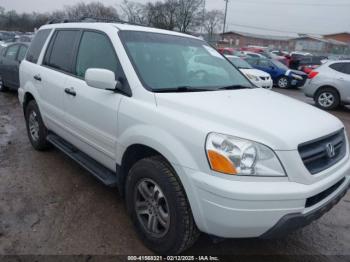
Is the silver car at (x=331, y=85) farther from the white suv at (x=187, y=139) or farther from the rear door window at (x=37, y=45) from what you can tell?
the rear door window at (x=37, y=45)

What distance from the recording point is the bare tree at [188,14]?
5015cm

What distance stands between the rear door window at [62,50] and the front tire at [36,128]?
794 mm

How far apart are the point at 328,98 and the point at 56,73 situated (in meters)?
8.92

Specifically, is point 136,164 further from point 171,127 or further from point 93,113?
point 93,113

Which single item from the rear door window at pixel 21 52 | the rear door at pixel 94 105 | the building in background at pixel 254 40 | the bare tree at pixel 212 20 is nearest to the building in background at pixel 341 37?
the building in background at pixel 254 40

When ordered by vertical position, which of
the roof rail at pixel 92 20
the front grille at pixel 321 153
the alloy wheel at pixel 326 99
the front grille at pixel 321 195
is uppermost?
the roof rail at pixel 92 20

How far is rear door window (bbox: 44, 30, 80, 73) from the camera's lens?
380 cm

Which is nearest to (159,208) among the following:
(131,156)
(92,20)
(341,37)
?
(131,156)

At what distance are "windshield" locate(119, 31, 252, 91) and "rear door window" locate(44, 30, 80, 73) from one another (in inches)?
38.4

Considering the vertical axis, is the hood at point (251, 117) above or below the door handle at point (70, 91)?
above

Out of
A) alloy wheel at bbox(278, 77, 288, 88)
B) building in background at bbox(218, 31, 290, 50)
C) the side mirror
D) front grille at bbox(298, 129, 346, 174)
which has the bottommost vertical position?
building in background at bbox(218, 31, 290, 50)

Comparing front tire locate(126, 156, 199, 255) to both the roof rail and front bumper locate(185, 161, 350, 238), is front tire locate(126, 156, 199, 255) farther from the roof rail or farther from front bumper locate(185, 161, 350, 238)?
the roof rail

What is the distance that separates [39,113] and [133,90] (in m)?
2.40

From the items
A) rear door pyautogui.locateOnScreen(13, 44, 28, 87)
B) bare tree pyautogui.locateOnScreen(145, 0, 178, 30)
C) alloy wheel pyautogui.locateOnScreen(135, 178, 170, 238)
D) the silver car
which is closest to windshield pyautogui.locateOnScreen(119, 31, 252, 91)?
alloy wheel pyautogui.locateOnScreen(135, 178, 170, 238)
